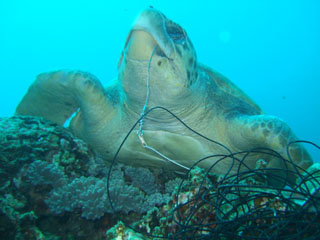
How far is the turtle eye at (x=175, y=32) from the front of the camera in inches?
69.5

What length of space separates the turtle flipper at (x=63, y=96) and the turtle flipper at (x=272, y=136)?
1460 millimetres

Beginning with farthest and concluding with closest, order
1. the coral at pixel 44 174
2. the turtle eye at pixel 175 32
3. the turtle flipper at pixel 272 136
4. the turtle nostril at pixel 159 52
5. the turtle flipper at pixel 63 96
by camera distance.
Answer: the turtle flipper at pixel 63 96 → the turtle flipper at pixel 272 136 → the turtle eye at pixel 175 32 → the turtle nostril at pixel 159 52 → the coral at pixel 44 174

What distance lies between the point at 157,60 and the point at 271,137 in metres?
1.24

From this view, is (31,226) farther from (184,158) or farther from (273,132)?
(273,132)

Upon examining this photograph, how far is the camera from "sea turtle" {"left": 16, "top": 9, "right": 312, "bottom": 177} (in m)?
1.67

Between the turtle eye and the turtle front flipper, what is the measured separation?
100cm

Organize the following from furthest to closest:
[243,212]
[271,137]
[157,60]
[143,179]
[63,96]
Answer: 1. [63,96]
2. [143,179]
3. [271,137]
4. [157,60]
5. [243,212]

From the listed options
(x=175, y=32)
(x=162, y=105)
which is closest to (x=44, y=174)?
(x=162, y=105)

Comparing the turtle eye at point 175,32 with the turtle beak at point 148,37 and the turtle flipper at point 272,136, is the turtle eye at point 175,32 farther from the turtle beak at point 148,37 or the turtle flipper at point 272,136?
the turtle flipper at point 272,136

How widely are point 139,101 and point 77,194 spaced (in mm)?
950

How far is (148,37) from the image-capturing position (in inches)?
60.9

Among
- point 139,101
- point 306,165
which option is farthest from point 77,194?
point 306,165

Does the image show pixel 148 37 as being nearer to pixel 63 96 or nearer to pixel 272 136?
pixel 272 136

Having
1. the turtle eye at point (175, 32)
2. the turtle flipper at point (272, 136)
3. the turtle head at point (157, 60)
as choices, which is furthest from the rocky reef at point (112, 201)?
the turtle eye at point (175, 32)
